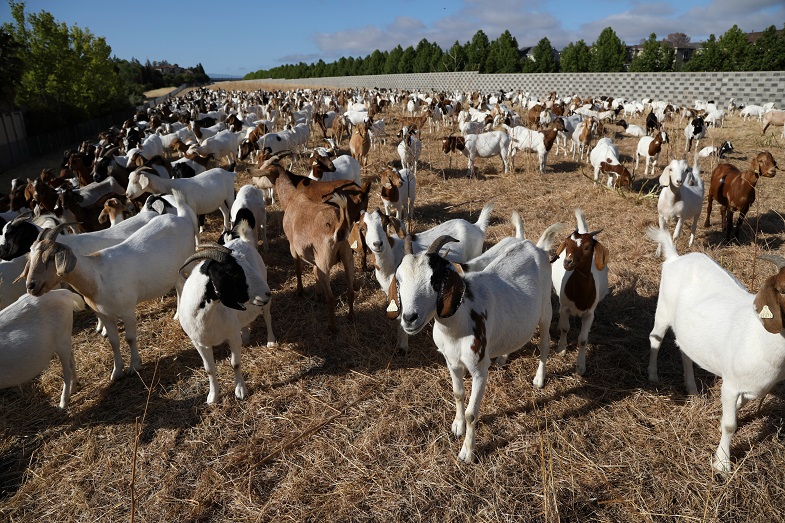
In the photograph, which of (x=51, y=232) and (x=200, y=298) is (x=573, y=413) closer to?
(x=200, y=298)

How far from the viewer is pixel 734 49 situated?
32.9 metres

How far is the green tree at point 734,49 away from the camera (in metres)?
32.7

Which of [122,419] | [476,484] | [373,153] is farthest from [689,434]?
[373,153]

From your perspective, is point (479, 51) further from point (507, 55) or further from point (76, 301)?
point (76, 301)

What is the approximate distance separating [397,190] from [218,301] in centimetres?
547

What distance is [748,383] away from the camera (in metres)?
3.17

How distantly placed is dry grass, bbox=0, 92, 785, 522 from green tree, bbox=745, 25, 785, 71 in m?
37.9

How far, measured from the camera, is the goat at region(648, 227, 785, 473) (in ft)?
9.70

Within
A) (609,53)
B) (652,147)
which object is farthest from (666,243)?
(609,53)

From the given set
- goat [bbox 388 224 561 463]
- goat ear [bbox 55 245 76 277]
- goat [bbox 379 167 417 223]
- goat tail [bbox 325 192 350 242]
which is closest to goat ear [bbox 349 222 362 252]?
goat tail [bbox 325 192 350 242]

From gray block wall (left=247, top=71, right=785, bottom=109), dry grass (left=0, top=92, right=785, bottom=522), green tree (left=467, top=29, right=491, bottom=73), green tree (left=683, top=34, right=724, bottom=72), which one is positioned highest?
green tree (left=467, top=29, right=491, bottom=73)

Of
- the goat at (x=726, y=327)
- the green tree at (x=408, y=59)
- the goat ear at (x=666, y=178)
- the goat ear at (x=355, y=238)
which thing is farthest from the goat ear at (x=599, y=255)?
the green tree at (x=408, y=59)

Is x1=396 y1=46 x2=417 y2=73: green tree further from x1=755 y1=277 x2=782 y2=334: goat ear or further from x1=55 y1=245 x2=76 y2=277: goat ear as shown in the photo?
x1=755 y1=277 x2=782 y2=334: goat ear

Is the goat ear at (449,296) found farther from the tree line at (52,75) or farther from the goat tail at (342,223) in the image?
the tree line at (52,75)
